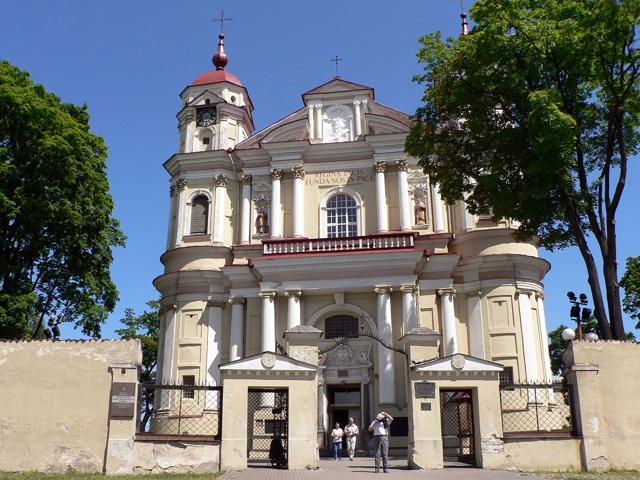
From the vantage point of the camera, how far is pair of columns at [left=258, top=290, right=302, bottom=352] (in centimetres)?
2578

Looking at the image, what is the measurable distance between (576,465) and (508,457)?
151cm

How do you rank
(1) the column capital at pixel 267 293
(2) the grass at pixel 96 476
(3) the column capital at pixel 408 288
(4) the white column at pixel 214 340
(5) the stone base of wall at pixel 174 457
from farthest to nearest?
(4) the white column at pixel 214 340, (1) the column capital at pixel 267 293, (3) the column capital at pixel 408 288, (5) the stone base of wall at pixel 174 457, (2) the grass at pixel 96 476

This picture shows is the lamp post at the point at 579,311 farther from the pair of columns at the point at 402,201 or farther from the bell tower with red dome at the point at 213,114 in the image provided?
the bell tower with red dome at the point at 213,114

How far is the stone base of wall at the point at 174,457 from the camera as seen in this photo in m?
14.2

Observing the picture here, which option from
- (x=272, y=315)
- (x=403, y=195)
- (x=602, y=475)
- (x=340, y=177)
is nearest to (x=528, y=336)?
(x=403, y=195)

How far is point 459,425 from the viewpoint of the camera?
15.9 meters

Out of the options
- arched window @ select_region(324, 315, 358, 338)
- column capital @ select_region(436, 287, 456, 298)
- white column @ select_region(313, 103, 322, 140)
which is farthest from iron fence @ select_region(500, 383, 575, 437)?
white column @ select_region(313, 103, 322, 140)

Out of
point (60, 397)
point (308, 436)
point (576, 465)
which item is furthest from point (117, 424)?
point (576, 465)

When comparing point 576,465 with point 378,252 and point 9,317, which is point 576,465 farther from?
point 9,317

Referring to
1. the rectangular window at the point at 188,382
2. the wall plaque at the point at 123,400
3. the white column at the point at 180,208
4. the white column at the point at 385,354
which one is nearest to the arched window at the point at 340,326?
Result: the white column at the point at 385,354

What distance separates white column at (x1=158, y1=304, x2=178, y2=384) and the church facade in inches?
2.9

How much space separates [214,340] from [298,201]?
23.9 feet

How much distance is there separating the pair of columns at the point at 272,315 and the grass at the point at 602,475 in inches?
536

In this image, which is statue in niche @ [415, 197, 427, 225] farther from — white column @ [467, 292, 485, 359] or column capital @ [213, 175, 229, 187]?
column capital @ [213, 175, 229, 187]
